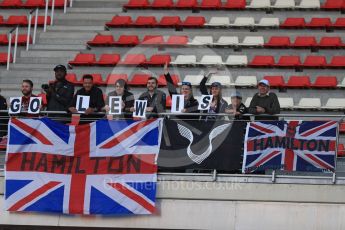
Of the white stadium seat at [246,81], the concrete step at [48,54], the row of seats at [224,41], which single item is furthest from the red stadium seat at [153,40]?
the white stadium seat at [246,81]

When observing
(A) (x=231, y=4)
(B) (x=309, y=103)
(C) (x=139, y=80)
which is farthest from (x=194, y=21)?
(B) (x=309, y=103)

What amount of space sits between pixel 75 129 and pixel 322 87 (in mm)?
7658

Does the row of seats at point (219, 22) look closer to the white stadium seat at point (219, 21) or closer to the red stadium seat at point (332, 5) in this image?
the white stadium seat at point (219, 21)

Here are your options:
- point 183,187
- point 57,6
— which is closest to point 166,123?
point 183,187

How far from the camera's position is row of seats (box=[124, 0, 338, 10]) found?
77.9 feet

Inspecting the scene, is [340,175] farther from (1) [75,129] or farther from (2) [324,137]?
(1) [75,129]

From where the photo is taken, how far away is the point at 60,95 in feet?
51.7

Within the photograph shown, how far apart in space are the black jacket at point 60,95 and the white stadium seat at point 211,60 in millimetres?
6838

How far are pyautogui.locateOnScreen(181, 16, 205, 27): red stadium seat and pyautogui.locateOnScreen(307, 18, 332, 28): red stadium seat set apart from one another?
100 inches

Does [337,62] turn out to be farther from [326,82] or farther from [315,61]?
[326,82]

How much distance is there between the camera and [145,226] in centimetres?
1471

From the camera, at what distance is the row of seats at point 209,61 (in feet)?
71.7

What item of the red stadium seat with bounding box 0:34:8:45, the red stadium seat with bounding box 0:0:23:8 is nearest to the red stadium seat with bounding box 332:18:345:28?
the red stadium seat with bounding box 0:34:8:45

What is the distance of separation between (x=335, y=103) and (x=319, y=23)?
3.27 m
